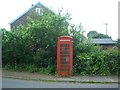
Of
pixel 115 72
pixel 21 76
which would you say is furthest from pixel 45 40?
pixel 115 72

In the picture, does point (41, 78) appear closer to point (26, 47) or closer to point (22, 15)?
point (26, 47)

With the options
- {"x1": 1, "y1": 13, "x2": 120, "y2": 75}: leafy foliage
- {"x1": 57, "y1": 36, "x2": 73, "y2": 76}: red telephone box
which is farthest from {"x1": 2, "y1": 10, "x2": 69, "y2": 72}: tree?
{"x1": 57, "y1": 36, "x2": 73, "y2": 76}: red telephone box

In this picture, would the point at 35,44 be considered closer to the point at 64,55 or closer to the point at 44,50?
the point at 44,50

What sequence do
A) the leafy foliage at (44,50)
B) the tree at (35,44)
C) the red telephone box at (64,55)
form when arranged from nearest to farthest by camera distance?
the red telephone box at (64,55), the leafy foliage at (44,50), the tree at (35,44)

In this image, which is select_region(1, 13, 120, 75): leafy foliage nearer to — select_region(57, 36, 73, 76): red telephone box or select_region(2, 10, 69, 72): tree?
select_region(2, 10, 69, 72): tree

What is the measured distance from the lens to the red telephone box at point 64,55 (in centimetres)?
1489

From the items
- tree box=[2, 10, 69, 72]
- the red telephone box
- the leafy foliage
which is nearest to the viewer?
the red telephone box

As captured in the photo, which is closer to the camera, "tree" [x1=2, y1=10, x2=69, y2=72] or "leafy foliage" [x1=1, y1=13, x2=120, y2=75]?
"leafy foliage" [x1=1, y1=13, x2=120, y2=75]

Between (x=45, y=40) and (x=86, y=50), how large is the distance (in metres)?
2.45

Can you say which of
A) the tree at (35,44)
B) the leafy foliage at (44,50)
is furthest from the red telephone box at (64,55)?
the tree at (35,44)

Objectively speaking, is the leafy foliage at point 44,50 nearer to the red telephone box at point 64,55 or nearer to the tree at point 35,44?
the tree at point 35,44

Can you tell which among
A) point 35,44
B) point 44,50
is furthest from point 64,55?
point 35,44

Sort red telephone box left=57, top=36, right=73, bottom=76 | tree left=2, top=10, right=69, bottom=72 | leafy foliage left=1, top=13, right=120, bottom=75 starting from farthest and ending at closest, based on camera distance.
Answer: tree left=2, top=10, right=69, bottom=72
leafy foliage left=1, top=13, right=120, bottom=75
red telephone box left=57, top=36, right=73, bottom=76

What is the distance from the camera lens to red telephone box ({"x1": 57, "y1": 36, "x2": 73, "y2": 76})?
586 inches
